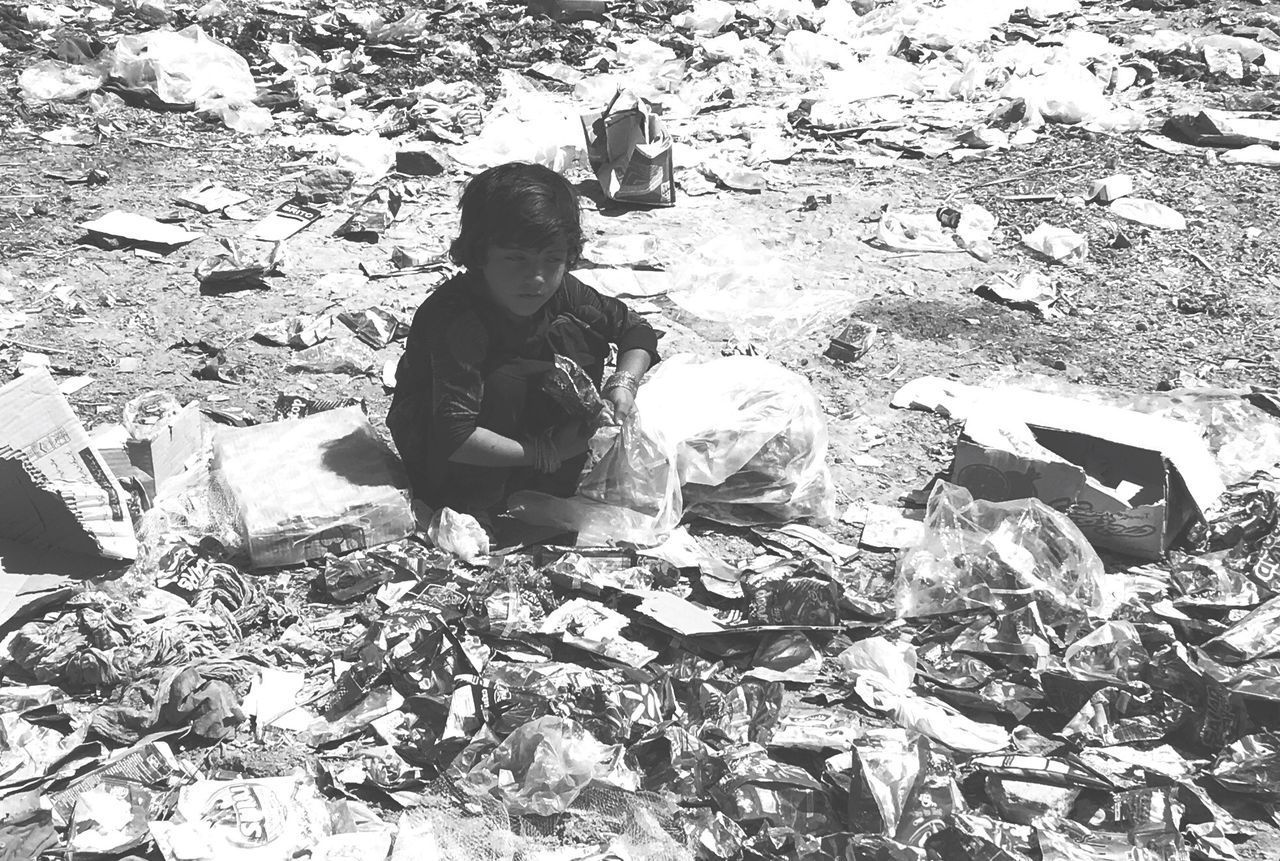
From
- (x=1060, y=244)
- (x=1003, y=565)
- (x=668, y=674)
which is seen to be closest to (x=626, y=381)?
(x=668, y=674)

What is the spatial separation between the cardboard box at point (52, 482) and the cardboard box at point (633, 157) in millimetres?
2676

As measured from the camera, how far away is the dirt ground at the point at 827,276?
3.54 meters

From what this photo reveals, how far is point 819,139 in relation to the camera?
18.0 ft

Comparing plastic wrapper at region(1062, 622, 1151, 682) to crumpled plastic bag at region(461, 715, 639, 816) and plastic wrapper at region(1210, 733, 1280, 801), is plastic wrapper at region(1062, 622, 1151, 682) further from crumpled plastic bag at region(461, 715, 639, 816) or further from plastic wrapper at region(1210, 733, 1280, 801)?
crumpled plastic bag at region(461, 715, 639, 816)

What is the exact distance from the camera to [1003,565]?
2.65 meters

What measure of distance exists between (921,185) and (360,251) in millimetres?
2373

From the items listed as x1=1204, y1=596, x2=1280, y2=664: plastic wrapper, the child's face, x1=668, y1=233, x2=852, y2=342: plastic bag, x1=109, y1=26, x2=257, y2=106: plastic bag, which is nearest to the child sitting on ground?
the child's face

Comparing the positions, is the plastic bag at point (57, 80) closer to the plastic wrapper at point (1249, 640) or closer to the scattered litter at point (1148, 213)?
the scattered litter at point (1148, 213)

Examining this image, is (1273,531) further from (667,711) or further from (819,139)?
(819,139)

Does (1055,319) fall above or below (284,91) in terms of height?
below

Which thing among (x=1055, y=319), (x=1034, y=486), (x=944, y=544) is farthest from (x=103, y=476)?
(x=1055, y=319)

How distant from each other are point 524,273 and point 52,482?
1107 millimetres

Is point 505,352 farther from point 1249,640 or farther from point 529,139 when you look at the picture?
point 529,139

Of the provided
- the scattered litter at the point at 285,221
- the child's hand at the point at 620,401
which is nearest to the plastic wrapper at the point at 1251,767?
the child's hand at the point at 620,401
